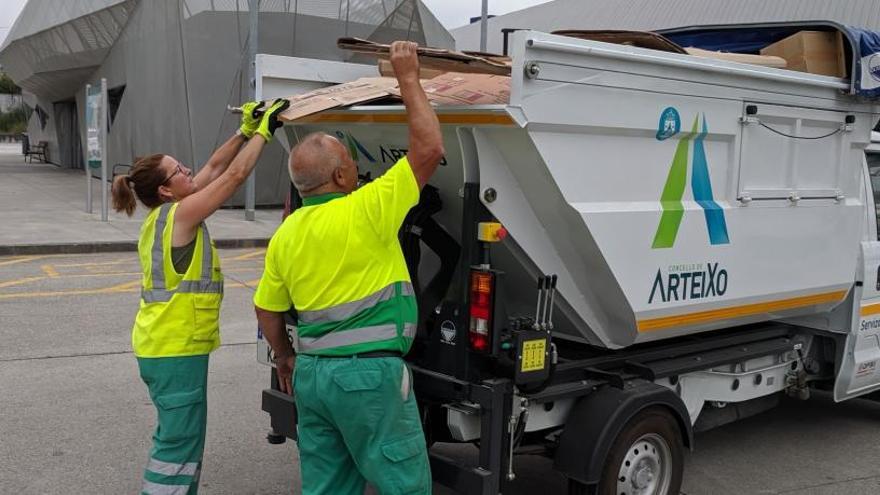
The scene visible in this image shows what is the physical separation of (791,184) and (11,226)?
14.0m

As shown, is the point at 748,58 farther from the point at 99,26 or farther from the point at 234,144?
the point at 99,26

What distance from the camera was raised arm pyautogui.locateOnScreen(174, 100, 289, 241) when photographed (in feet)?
11.8

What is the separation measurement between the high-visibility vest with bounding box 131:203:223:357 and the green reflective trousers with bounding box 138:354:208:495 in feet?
0.21

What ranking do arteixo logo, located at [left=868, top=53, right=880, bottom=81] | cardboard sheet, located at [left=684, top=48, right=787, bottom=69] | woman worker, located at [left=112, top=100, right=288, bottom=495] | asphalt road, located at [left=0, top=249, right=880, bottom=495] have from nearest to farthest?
woman worker, located at [left=112, top=100, right=288, bottom=495] < cardboard sheet, located at [left=684, top=48, right=787, bottom=69] < arteixo logo, located at [left=868, top=53, right=880, bottom=81] < asphalt road, located at [left=0, top=249, right=880, bottom=495]

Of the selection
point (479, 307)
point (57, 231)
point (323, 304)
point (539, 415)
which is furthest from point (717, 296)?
point (57, 231)

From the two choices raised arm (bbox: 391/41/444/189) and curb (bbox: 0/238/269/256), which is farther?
curb (bbox: 0/238/269/256)

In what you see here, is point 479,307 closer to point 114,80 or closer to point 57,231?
point 57,231

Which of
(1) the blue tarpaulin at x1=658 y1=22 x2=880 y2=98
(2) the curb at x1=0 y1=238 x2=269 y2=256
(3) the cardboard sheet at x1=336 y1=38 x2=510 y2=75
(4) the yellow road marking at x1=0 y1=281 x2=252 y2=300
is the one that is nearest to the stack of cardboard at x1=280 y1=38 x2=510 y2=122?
(3) the cardboard sheet at x1=336 y1=38 x2=510 y2=75

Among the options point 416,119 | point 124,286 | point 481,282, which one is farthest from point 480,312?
point 124,286

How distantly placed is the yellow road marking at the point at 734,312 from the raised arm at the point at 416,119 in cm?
139

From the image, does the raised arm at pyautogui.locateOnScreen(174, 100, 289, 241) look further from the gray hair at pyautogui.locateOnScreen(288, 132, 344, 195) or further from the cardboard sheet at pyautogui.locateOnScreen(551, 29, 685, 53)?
the cardboard sheet at pyautogui.locateOnScreen(551, 29, 685, 53)

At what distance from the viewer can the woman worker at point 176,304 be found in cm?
371

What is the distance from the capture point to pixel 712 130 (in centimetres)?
407

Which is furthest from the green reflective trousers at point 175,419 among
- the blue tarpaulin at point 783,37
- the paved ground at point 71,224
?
the paved ground at point 71,224
